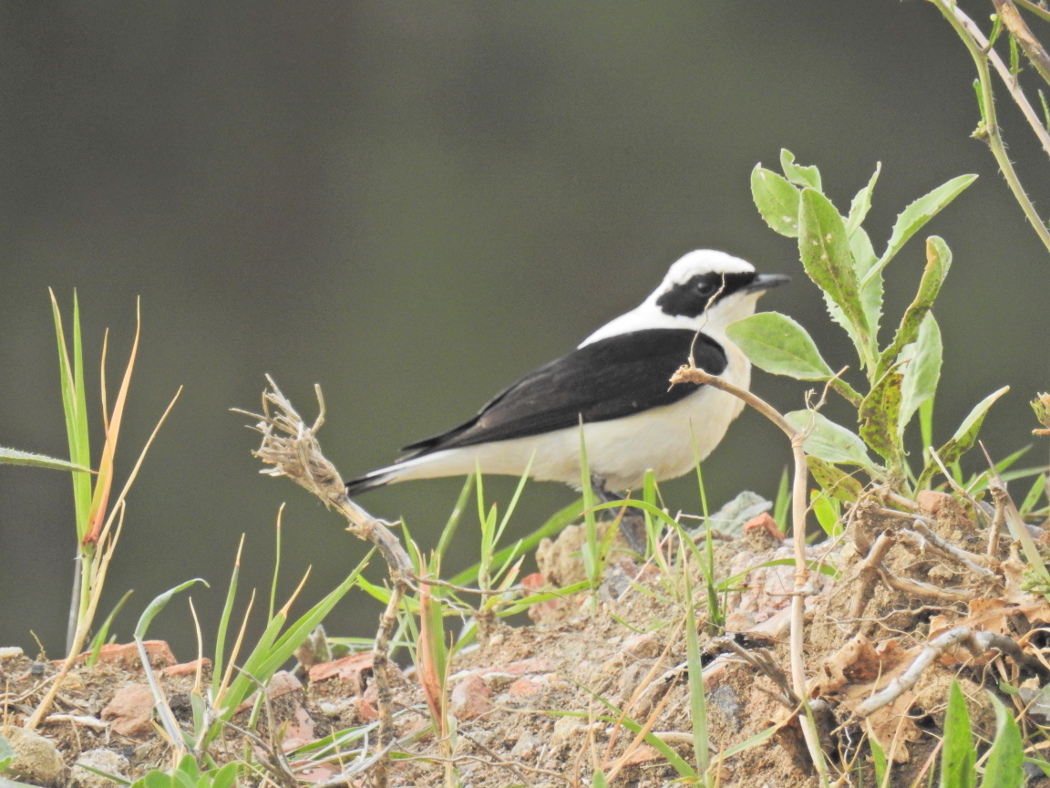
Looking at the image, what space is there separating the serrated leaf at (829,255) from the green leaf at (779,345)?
0.05 meters

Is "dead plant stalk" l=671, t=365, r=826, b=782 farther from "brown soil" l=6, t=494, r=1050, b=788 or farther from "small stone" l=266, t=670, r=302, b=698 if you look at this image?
"small stone" l=266, t=670, r=302, b=698

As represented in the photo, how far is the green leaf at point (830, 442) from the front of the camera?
1.37 m

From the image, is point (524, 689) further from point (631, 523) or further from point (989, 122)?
point (631, 523)

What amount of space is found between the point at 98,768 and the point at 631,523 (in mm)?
2353

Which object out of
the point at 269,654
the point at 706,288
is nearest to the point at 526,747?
the point at 269,654

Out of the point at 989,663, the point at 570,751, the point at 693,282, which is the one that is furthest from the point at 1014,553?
the point at 693,282

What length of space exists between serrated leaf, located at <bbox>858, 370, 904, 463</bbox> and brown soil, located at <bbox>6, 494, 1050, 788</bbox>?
0.08 meters

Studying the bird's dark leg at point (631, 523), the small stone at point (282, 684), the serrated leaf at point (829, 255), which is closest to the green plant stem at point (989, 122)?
the serrated leaf at point (829, 255)

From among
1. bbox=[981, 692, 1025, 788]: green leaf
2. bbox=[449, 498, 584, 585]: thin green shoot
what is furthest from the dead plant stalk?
bbox=[449, 498, 584, 585]: thin green shoot

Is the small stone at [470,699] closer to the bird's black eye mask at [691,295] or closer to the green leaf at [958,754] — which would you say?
the green leaf at [958,754]

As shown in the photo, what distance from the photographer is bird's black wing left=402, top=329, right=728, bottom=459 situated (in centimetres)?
358

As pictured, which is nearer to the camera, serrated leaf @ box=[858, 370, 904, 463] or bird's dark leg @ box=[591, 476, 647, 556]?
serrated leaf @ box=[858, 370, 904, 463]

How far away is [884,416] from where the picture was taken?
135cm

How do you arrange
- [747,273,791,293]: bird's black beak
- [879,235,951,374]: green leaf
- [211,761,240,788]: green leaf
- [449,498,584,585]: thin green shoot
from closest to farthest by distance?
[211,761,240,788]: green leaf < [879,235,951,374]: green leaf < [449,498,584,585]: thin green shoot < [747,273,791,293]: bird's black beak
